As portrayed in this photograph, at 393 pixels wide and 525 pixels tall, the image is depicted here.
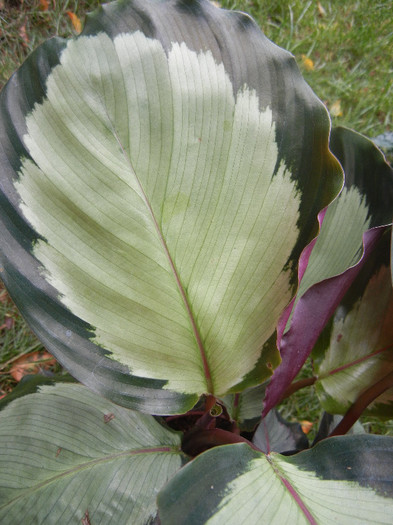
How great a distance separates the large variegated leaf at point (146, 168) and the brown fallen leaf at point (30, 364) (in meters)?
0.55

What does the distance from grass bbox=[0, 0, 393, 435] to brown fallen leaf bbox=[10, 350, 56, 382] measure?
792 millimetres

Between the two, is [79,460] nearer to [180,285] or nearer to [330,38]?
[180,285]

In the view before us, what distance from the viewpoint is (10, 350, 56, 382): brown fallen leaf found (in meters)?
1.09

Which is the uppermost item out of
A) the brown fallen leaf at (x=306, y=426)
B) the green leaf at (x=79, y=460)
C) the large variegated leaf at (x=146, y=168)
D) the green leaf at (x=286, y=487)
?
the large variegated leaf at (x=146, y=168)

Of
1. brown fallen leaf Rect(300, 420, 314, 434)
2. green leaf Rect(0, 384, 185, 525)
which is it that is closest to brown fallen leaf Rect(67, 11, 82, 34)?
green leaf Rect(0, 384, 185, 525)

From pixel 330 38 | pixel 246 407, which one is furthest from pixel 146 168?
pixel 330 38

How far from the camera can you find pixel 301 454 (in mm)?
611

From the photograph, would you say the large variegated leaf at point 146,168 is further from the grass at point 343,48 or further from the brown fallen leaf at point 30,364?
the grass at point 343,48

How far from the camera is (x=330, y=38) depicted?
1.64 m

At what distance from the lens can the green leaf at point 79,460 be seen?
605 millimetres

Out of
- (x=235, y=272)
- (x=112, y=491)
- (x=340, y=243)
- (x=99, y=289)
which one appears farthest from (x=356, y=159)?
(x=112, y=491)

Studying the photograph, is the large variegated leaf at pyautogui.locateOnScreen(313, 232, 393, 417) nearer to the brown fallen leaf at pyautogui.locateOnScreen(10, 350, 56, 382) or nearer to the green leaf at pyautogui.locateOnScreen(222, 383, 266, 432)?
the green leaf at pyautogui.locateOnScreen(222, 383, 266, 432)

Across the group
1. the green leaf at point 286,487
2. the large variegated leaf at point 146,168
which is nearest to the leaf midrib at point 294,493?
the green leaf at point 286,487

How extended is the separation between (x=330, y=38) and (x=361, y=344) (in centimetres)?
128
